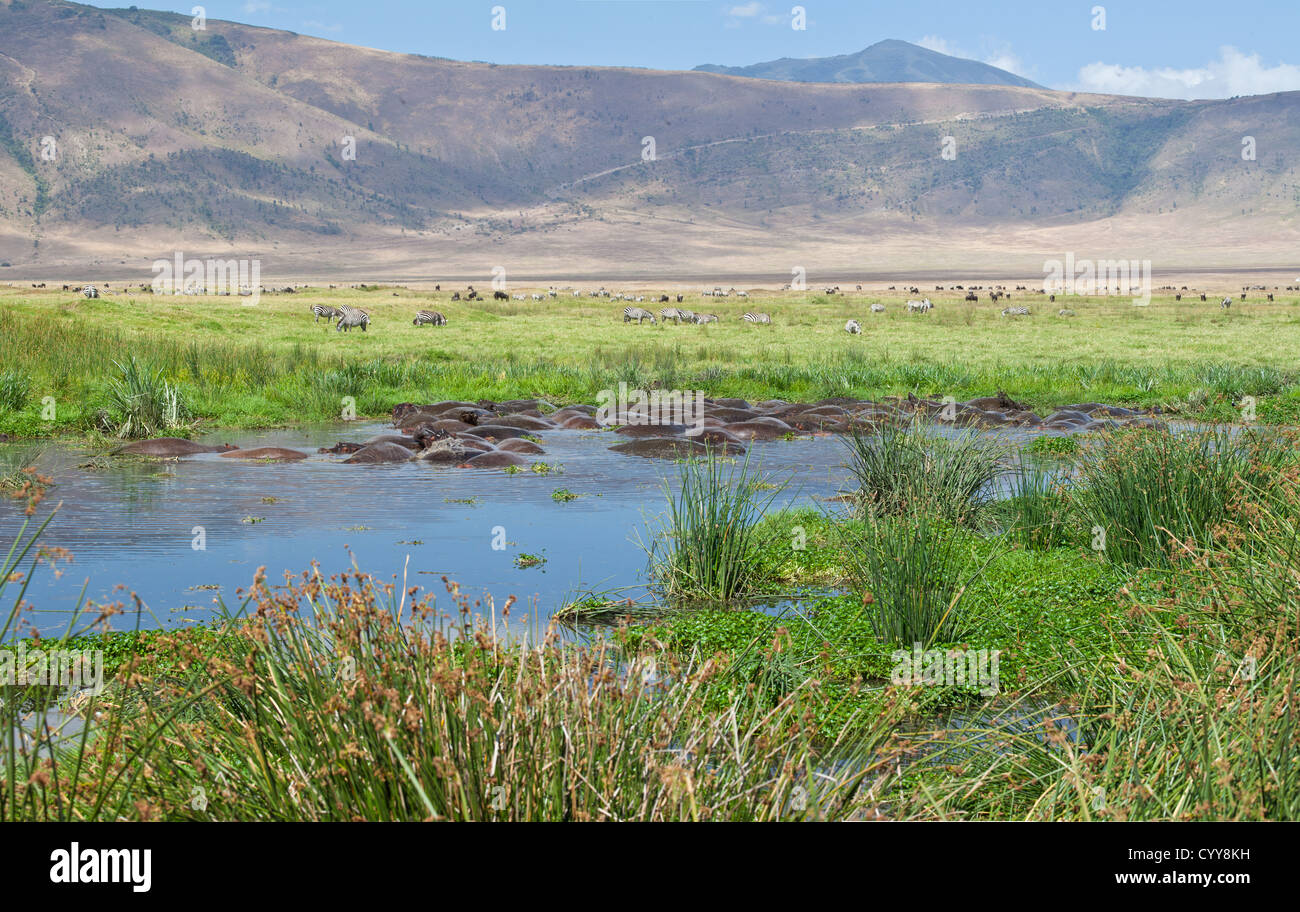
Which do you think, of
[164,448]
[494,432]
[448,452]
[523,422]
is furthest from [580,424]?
[164,448]

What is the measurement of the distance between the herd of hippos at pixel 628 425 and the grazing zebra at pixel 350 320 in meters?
14.9

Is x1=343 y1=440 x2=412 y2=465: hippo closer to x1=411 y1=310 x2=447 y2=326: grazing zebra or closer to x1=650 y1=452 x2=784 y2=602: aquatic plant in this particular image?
x1=650 y1=452 x2=784 y2=602: aquatic plant

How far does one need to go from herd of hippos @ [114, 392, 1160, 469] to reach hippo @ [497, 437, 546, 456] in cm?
1

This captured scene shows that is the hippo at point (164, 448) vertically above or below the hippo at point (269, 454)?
above

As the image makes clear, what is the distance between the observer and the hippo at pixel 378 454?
46.8 feet

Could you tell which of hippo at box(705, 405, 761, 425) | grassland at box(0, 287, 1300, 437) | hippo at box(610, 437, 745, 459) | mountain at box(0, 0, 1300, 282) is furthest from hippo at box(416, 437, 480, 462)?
mountain at box(0, 0, 1300, 282)

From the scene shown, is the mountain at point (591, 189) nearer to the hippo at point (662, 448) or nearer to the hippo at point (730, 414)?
the hippo at point (730, 414)

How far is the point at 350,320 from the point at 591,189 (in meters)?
153

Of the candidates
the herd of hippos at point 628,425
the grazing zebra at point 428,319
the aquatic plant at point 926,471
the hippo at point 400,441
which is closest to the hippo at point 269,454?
the herd of hippos at point 628,425

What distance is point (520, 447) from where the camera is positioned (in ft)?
49.6

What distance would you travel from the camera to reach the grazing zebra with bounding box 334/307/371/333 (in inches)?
1316

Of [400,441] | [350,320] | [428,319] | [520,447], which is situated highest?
[428,319]

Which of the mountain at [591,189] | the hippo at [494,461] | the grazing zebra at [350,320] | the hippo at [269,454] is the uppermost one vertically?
the mountain at [591,189]

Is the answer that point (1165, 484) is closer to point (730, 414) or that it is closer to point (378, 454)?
point (378, 454)
